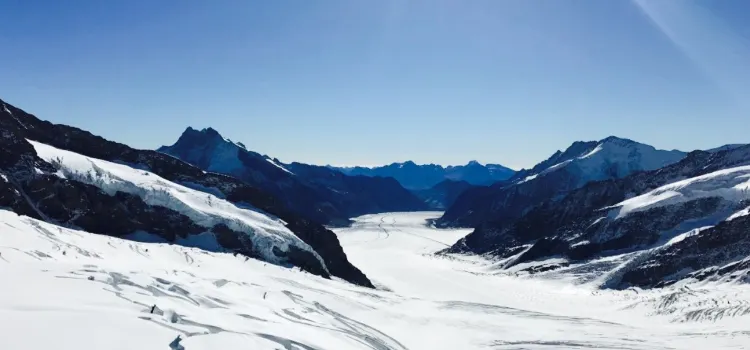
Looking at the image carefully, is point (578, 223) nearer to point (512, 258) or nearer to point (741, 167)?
point (512, 258)

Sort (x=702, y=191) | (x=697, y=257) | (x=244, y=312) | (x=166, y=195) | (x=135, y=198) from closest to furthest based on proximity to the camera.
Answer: (x=244, y=312), (x=135, y=198), (x=166, y=195), (x=697, y=257), (x=702, y=191)

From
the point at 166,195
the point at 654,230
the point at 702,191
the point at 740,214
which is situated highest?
the point at 702,191

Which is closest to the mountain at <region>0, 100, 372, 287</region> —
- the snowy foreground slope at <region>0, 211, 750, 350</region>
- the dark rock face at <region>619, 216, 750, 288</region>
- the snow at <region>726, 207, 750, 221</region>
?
the snowy foreground slope at <region>0, 211, 750, 350</region>

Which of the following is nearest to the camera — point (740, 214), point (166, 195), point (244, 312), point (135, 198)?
point (244, 312)

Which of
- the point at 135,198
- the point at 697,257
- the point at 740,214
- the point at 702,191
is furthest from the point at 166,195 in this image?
the point at 702,191

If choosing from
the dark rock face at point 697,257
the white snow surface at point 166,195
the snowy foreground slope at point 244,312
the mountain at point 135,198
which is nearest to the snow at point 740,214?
the dark rock face at point 697,257

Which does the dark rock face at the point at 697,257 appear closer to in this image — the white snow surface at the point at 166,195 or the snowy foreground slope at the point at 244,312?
the snowy foreground slope at the point at 244,312

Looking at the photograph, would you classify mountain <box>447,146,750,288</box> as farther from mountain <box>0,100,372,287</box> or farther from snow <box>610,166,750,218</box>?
mountain <box>0,100,372,287</box>

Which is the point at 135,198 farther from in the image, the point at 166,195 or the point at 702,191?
the point at 702,191
